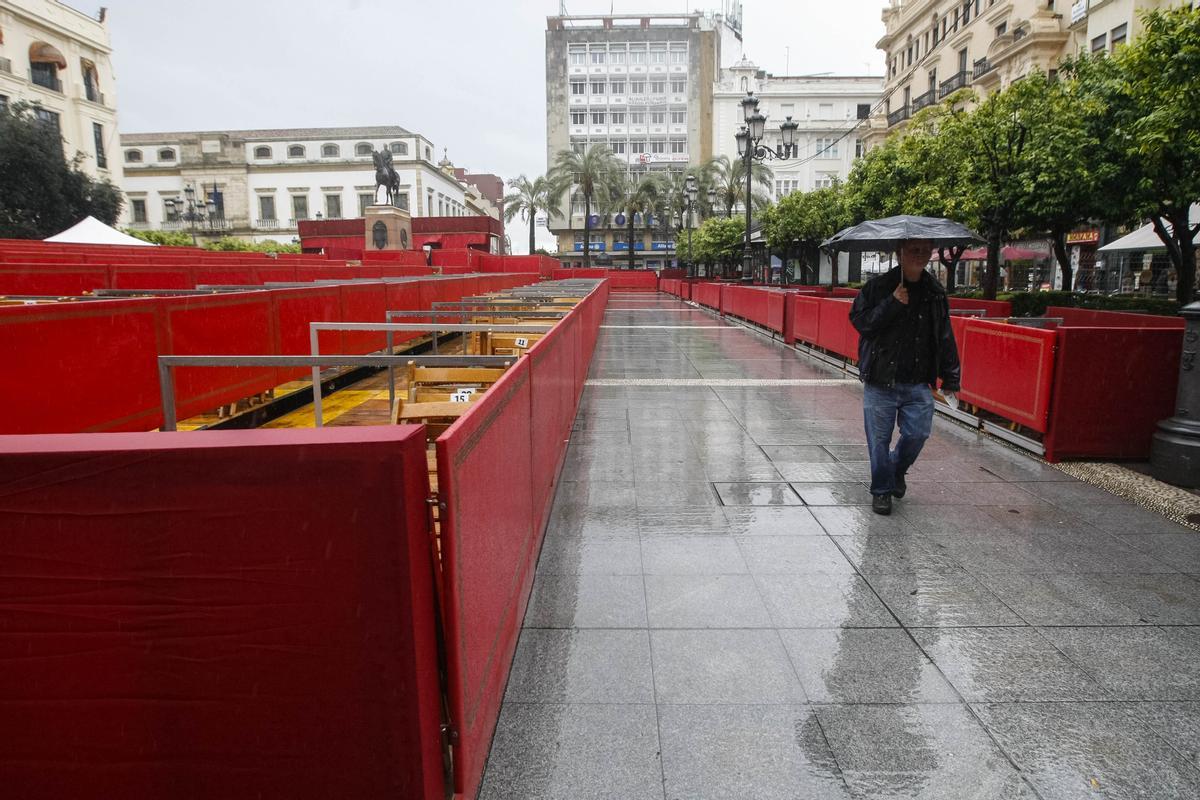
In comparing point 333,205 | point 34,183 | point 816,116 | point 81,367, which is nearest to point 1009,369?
point 81,367

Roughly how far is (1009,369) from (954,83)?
46.0 meters

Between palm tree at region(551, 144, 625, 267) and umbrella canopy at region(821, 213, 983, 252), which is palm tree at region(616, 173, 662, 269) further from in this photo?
umbrella canopy at region(821, 213, 983, 252)

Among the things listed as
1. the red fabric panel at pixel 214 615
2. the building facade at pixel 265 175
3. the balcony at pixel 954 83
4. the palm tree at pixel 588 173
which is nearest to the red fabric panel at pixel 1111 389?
the red fabric panel at pixel 214 615

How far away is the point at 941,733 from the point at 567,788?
4.96 ft

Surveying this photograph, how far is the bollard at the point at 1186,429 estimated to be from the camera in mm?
6078

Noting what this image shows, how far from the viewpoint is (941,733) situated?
3004 millimetres

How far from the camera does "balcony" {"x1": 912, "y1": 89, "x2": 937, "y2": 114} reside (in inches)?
1941

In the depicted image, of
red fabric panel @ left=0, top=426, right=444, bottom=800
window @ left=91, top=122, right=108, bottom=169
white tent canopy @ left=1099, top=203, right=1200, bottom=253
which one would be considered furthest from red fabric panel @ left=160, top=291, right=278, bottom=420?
window @ left=91, top=122, right=108, bottom=169

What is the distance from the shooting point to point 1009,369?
766 centimetres

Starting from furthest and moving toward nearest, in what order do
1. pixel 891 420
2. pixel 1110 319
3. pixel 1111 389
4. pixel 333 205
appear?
pixel 333 205
pixel 1110 319
pixel 1111 389
pixel 891 420

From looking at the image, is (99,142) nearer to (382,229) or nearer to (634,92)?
(382,229)

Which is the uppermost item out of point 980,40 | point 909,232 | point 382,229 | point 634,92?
point 634,92

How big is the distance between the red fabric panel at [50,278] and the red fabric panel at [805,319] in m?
12.6

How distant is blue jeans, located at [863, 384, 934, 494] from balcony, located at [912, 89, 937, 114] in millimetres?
50799
